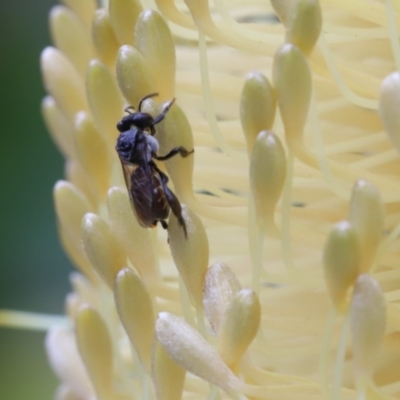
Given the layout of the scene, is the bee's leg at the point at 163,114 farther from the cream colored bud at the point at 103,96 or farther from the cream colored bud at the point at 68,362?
the cream colored bud at the point at 68,362

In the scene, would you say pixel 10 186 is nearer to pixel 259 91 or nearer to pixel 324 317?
pixel 324 317

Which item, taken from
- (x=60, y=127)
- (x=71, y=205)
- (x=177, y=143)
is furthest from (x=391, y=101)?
(x=60, y=127)

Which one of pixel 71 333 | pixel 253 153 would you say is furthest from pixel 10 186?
pixel 253 153

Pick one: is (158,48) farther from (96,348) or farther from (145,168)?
(96,348)

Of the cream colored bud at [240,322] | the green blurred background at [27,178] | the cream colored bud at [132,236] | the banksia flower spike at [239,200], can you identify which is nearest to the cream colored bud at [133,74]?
the banksia flower spike at [239,200]

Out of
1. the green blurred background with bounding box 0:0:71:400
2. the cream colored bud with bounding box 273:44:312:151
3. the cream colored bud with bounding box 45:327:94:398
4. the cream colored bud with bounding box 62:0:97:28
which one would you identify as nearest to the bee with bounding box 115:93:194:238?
the cream colored bud with bounding box 273:44:312:151

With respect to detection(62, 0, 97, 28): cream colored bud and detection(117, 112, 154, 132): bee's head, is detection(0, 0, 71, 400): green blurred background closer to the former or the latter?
detection(62, 0, 97, 28): cream colored bud
